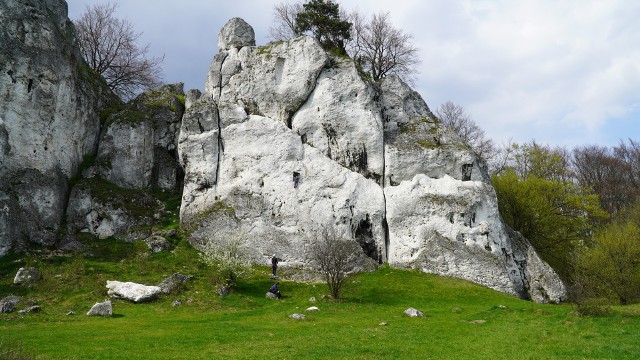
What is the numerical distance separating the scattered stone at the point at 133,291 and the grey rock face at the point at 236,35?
26621 mm

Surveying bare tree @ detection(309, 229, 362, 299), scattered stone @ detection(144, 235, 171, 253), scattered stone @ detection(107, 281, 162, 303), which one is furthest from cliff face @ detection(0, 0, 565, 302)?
scattered stone @ detection(107, 281, 162, 303)

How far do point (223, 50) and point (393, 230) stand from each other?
2426 centimetres

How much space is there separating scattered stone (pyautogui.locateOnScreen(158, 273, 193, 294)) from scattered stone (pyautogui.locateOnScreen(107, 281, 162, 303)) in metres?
0.51

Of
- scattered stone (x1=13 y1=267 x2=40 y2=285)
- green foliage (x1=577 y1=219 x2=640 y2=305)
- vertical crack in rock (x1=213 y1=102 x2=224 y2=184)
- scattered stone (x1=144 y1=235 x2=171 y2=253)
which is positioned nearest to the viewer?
scattered stone (x1=13 y1=267 x2=40 y2=285)

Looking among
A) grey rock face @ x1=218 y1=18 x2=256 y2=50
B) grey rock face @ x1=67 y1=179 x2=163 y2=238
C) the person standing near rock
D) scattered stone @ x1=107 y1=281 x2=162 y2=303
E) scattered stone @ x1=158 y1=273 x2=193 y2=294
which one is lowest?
scattered stone @ x1=107 y1=281 x2=162 y2=303

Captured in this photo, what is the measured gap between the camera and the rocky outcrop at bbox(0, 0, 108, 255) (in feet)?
116

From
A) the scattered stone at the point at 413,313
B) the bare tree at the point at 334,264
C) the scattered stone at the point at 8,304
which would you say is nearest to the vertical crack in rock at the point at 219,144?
the bare tree at the point at 334,264

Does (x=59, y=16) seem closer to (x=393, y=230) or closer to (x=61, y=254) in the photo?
(x=61, y=254)

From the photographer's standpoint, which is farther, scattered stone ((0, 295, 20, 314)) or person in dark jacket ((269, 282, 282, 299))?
person in dark jacket ((269, 282, 282, 299))

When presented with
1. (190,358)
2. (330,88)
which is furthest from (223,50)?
(190,358)

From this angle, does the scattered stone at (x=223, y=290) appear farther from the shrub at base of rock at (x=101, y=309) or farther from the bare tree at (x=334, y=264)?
the shrub at base of rock at (x=101, y=309)

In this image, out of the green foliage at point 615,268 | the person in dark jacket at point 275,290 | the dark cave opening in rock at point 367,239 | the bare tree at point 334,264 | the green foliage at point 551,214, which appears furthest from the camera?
the green foliage at point 551,214

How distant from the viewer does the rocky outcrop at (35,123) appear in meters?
35.3

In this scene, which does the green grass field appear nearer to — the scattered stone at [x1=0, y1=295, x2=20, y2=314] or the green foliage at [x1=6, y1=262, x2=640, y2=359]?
the green foliage at [x1=6, y1=262, x2=640, y2=359]
